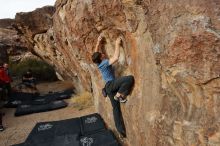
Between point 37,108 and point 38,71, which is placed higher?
point 38,71

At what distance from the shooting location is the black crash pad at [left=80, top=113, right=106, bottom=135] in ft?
24.2

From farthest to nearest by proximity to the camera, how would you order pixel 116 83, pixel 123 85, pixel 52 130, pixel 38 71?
pixel 38 71 → pixel 52 130 → pixel 116 83 → pixel 123 85

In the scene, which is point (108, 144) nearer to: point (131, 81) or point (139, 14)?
point (131, 81)

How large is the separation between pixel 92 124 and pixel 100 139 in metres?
1.08

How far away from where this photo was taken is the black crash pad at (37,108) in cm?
1059

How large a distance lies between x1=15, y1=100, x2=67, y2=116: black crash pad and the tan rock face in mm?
5615

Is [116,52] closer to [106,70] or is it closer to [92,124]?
[106,70]

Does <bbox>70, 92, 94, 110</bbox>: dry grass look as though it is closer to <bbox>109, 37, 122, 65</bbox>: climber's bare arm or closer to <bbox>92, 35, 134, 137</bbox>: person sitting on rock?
<bbox>92, 35, 134, 137</bbox>: person sitting on rock

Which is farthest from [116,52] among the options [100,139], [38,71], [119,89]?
[38,71]

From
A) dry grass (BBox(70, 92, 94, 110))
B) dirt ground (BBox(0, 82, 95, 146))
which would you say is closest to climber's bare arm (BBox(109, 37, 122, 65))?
dirt ground (BBox(0, 82, 95, 146))

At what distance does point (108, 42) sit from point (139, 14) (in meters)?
1.79

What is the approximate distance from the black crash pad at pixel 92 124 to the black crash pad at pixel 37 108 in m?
2.88

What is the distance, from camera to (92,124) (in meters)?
7.75

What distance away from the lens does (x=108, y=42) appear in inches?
243
